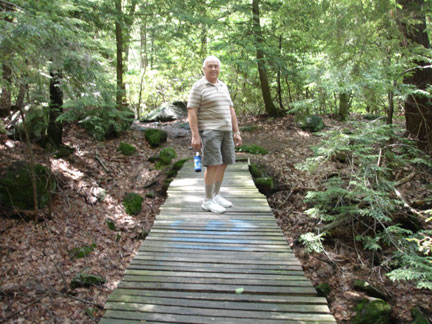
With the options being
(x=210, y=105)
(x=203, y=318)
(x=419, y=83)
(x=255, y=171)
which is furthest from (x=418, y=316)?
(x=419, y=83)

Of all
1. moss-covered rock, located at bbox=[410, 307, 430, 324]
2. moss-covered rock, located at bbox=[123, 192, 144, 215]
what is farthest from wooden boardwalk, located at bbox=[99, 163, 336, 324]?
moss-covered rock, located at bbox=[410, 307, 430, 324]

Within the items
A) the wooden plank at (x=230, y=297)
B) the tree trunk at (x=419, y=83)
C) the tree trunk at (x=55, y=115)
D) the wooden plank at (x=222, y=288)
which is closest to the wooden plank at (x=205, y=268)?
the wooden plank at (x=222, y=288)

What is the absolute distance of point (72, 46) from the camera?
5316 mm

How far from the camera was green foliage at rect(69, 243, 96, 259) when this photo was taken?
5738mm

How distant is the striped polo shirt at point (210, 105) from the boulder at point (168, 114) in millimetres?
10223

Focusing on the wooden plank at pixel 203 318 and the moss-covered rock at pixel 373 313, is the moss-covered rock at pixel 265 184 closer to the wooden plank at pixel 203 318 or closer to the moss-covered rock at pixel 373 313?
the moss-covered rock at pixel 373 313

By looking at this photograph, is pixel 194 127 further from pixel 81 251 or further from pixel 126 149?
pixel 126 149

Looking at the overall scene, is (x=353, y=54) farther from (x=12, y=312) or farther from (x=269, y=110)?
(x=269, y=110)

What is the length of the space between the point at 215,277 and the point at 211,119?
2281 millimetres

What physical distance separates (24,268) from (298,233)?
5.20 metres

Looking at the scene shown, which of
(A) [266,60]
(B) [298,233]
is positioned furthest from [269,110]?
(B) [298,233]

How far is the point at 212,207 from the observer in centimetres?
525

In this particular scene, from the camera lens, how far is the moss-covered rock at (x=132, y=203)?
721 centimetres

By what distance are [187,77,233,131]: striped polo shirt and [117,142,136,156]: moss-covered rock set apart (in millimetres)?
5400
